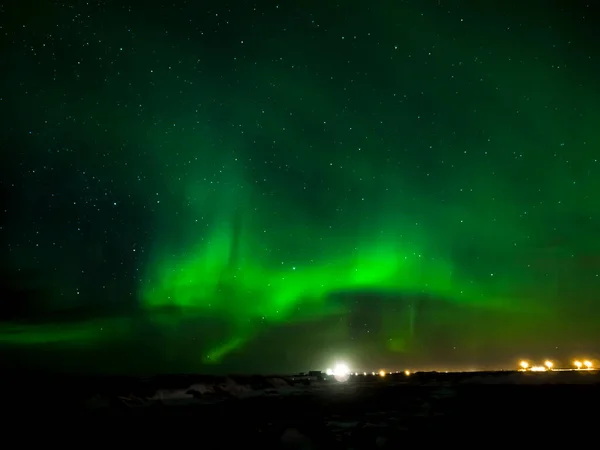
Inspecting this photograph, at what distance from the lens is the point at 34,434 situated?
28.6ft

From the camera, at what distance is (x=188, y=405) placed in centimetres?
1351

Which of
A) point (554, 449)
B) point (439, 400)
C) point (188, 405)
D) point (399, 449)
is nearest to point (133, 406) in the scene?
point (188, 405)

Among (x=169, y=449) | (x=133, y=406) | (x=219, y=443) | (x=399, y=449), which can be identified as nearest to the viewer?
(x=399, y=449)

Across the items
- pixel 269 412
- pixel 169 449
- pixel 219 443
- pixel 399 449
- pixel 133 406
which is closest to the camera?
pixel 399 449

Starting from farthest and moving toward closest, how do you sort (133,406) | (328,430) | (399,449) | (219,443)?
(133,406), (328,430), (219,443), (399,449)

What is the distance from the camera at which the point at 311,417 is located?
402 inches

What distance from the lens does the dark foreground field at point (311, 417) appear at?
7.78m

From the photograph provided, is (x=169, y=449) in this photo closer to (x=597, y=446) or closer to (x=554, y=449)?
(x=554, y=449)

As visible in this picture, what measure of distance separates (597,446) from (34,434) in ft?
30.9

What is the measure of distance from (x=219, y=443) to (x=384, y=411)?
415 cm

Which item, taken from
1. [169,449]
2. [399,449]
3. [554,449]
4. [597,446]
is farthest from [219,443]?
[597,446]

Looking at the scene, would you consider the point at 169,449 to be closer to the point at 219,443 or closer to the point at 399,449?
the point at 219,443

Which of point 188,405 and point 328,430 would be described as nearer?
point 328,430

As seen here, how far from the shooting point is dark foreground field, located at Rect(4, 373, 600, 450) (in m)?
7.78
